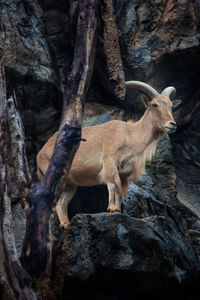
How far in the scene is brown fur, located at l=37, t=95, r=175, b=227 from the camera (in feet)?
21.7

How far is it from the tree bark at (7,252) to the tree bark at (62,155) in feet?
1.46

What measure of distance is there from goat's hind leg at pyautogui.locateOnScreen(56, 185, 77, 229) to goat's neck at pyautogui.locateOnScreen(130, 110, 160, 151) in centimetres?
150

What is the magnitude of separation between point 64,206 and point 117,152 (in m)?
1.38

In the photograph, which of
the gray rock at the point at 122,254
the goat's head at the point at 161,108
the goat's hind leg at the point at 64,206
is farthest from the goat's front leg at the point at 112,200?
the goat's head at the point at 161,108

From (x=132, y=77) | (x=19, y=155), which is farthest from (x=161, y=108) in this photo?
(x=19, y=155)

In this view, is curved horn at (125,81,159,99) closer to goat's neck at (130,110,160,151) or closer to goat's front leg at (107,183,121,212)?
goat's neck at (130,110,160,151)

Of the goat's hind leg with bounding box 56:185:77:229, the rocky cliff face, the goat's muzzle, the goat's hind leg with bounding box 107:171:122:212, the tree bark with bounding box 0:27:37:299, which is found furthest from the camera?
the rocky cliff face

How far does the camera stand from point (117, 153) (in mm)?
6629

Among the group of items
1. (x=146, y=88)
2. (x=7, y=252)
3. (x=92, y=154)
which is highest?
(x=146, y=88)

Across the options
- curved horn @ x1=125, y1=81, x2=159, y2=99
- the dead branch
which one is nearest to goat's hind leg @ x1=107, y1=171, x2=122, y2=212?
the dead branch

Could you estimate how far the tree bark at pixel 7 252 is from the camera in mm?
3777

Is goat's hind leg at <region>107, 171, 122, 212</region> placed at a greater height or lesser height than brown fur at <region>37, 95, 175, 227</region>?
lesser

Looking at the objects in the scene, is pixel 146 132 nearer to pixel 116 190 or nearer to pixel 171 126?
pixel 171 126

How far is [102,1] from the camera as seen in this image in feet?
23.4
